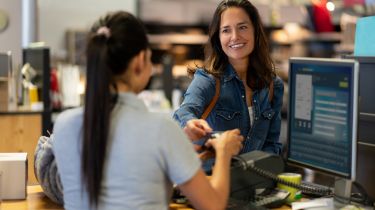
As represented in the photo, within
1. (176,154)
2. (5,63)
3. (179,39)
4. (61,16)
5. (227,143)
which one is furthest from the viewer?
(179,39)

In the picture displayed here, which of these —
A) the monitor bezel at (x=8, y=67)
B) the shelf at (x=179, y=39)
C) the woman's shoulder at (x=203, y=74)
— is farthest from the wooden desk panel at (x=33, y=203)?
the shelf at (x=179, y=39)

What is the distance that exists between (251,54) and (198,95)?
1.14 feet

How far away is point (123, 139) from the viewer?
6.25 ft

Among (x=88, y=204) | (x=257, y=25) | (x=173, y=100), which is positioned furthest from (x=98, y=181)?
(x=173, y=100)

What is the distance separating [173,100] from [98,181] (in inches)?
213

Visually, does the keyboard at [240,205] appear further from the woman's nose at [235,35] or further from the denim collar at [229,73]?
the woman's nose at [235,35]

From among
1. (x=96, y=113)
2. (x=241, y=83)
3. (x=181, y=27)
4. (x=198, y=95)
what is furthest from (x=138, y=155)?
(x=181, y=27)

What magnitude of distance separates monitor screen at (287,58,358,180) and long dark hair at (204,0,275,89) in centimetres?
53

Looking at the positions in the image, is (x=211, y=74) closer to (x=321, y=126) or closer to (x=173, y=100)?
(x=321, y=126)

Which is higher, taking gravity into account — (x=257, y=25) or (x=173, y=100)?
(x=257, y=25)

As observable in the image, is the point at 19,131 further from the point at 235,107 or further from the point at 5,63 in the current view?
the point at 235,107

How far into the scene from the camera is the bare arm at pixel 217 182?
1.93m

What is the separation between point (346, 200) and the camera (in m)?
2.36

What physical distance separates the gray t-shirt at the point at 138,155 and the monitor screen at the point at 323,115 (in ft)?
1.98
